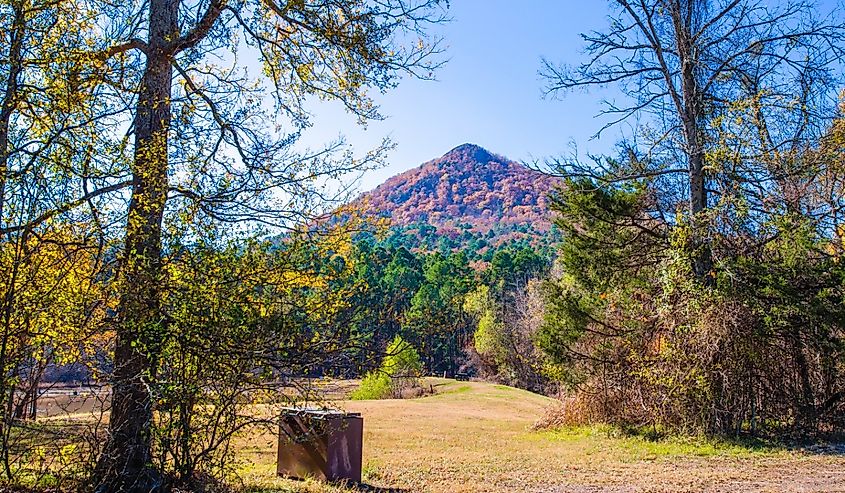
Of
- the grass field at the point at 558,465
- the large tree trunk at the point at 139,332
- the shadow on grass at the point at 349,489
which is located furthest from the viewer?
the grass field at the point at 558,465

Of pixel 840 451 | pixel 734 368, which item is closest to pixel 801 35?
pixel 734 368

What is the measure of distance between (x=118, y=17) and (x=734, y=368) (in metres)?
11.3

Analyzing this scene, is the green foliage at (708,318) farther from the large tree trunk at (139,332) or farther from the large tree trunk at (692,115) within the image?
the large tree trunk at (139,332)

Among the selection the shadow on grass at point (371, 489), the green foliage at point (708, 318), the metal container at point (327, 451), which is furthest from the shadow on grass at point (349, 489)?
the green foliage at point (708, 318)

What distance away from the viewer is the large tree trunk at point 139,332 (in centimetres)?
474

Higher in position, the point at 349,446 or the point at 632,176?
the point at 632,176

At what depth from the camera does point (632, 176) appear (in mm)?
13367

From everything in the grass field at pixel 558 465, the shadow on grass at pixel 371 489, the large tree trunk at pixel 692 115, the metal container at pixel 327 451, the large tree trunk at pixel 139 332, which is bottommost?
the grass field at pixel 558 465

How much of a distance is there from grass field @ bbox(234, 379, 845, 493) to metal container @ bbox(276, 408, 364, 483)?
242mm

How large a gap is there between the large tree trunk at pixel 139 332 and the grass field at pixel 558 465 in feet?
2.91

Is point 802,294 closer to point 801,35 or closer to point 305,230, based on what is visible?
point 801,35

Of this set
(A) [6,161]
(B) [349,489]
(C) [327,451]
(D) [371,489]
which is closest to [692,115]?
(D) [371,489]

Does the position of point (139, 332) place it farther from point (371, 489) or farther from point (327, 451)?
point (371, 489)

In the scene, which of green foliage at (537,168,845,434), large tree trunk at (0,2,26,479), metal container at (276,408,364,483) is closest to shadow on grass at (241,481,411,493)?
metal container at (276,408,364,483)
